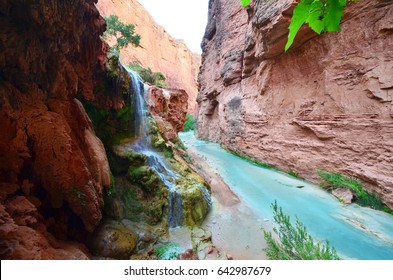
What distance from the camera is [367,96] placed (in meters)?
5.56

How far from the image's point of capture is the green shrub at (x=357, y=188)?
5.22 m

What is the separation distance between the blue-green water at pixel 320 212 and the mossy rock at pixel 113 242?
11.1 feet

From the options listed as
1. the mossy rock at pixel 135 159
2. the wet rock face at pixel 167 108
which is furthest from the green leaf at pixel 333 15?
the wet rock face at pixel 167 108

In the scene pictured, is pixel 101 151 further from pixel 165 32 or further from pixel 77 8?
pixel 165 32

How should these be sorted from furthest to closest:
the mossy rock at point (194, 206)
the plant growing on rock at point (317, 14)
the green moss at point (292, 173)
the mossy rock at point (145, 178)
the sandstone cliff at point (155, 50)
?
the sandstone cliff at point (155, 50)
the green moss at point (292, 173)
the mossy rock at point (145, 178)
the mossy rock at point (194, 206)
the plant growing on rock at point (317, 14)

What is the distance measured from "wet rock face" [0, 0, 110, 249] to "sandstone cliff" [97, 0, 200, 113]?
88.4 feet

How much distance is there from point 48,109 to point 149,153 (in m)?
3.31

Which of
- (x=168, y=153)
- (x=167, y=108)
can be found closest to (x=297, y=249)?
(x=168, y=153)

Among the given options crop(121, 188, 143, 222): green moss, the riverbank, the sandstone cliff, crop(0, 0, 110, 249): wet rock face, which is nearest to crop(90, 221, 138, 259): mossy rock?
crop(0, 0, 110, 249): wet rock face

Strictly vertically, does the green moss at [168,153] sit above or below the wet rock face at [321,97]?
below

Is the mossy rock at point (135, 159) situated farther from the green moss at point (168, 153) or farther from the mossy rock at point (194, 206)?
the mossy rock at point (194, 206)

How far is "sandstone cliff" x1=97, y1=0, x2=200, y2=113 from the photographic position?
2980 centimetres

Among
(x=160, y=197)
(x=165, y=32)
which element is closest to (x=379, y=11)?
(x=160, y=197)

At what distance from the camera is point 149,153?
6277mm
